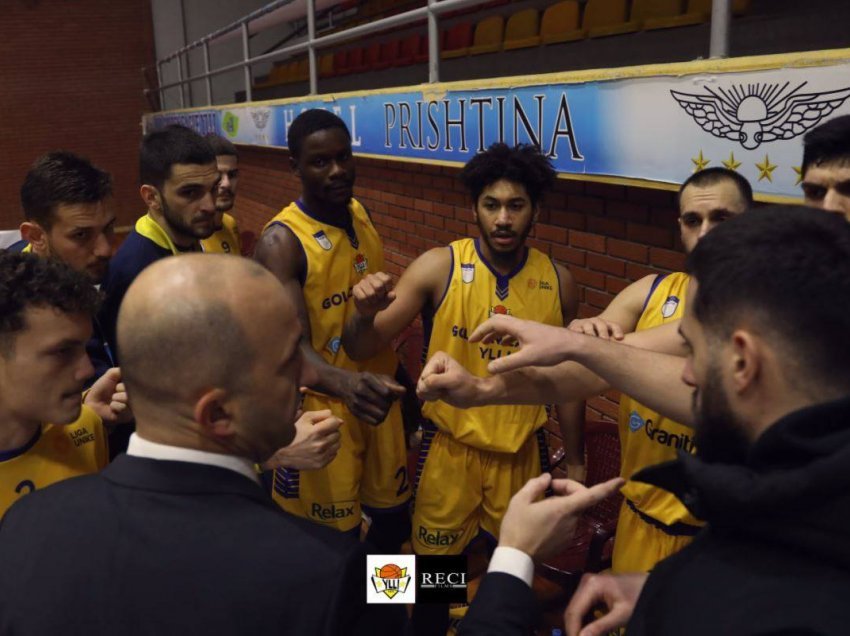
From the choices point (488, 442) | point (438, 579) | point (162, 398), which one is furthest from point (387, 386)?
point (162, 398)

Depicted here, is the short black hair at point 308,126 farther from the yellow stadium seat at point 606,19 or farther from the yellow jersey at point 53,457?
the yellow stadium seat at point 606,19

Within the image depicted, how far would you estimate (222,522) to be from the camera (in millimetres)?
1104

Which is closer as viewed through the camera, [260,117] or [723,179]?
[723,179]

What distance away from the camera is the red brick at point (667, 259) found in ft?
10.6

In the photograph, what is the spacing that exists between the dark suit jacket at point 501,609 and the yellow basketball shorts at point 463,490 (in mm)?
1525

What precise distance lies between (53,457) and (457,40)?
7352 mm

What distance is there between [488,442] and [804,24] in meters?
3.30

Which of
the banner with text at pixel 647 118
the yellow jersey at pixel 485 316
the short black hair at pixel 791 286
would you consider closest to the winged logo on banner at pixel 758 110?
the banner with text at pixel 647 118

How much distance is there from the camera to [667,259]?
3.31 m

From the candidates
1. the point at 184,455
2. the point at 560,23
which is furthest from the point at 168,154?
the point at 560,23

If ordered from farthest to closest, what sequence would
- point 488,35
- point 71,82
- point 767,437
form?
point 71,82
point 488,35
point 767,437

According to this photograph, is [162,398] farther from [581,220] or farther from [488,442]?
[581,220]

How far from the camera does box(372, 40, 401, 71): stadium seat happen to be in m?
8.91

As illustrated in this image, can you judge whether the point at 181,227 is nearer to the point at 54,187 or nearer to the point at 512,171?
the point at 54,187
